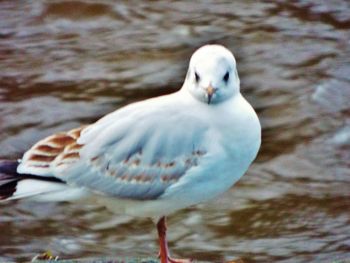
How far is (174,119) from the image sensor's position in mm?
4969

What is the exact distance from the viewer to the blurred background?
7520 mm

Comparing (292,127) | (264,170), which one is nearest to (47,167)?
(264,170)

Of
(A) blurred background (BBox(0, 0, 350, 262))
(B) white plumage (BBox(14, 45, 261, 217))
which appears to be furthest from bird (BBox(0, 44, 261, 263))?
(A) blurred background (BBox(0, 0, 350, 262))

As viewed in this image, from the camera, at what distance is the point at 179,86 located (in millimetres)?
9266

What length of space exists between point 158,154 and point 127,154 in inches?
5.2

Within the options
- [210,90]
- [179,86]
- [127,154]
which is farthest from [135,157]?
[179,86]

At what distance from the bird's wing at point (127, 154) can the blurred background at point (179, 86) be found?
7.18ft

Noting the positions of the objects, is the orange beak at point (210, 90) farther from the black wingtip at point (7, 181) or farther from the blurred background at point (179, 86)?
the blurred background at point (179, 86)

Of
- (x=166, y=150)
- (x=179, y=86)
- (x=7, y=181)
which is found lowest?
(x=179, y=86)

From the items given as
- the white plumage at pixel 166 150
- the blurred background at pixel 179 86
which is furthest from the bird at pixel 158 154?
the blurred background at pixel 179 86

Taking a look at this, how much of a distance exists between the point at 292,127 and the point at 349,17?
1.70 m

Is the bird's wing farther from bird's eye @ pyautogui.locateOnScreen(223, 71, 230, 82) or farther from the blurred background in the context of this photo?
the blurred background

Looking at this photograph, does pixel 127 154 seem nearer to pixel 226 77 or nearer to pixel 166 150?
pixel 166 150

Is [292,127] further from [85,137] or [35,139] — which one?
[85,137]
